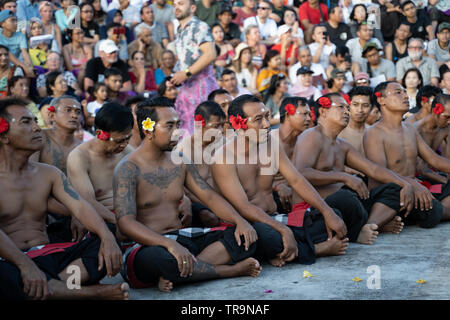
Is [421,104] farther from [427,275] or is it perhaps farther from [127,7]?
[127,7]

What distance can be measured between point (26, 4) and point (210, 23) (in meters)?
3.12

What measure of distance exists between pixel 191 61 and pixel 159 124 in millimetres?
2716

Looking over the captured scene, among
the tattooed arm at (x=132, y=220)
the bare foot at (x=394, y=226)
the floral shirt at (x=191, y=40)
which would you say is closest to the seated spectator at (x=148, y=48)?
the floral shirt at (x=191, y=40)

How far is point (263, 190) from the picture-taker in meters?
4.72

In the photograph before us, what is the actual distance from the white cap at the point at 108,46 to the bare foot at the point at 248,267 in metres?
5.64

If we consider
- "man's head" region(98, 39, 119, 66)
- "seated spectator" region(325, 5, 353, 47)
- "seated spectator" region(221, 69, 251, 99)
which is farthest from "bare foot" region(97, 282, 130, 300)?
"seated spectator" region(325, 5, 353, 47)

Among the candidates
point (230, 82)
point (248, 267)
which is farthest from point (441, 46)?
point (248, 267)

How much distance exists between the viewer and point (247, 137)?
15.3 ft

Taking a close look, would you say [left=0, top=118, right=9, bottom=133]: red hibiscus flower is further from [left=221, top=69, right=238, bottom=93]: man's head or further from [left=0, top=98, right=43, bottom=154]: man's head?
[left=221, top=69, right=238, bottom=93]: man's head

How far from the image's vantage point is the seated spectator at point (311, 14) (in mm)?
11906

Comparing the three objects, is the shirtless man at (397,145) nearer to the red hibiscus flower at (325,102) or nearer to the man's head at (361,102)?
the man's head at (361,102)

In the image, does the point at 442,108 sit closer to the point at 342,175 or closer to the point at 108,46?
the point at 342,175

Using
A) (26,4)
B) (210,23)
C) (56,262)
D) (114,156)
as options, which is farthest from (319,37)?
(56,262)

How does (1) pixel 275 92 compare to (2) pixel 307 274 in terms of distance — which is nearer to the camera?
(2) pixel 307 274
